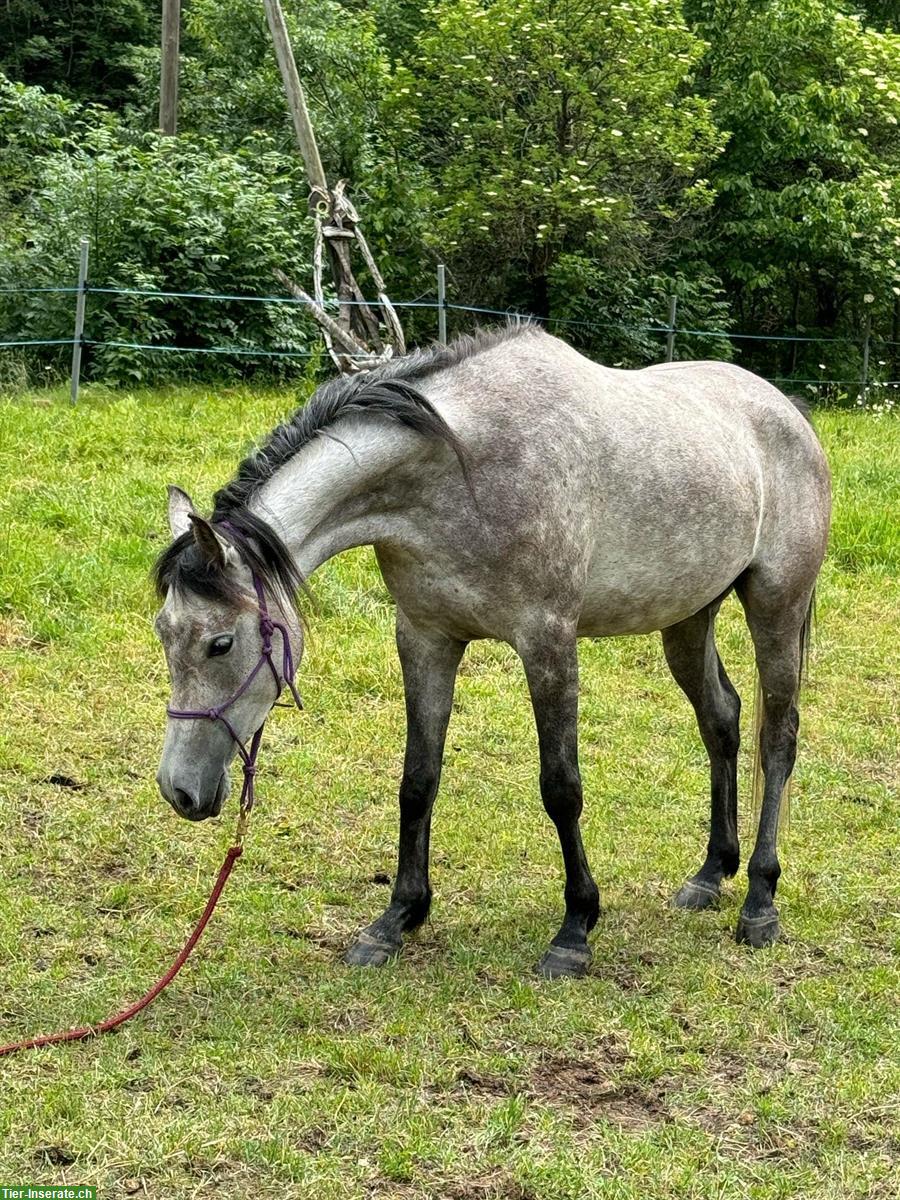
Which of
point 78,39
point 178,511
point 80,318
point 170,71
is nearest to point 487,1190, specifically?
point 178,511

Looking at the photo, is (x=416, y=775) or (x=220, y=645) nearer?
(x=220, y=645)

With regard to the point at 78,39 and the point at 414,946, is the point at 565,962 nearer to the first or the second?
the point at 414,946

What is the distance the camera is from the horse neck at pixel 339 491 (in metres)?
3.80

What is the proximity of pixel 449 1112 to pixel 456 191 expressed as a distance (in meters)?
13.2

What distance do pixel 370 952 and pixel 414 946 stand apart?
20 cm

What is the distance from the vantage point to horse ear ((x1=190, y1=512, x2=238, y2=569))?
11.1 ft

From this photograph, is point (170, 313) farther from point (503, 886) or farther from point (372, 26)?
point (503, 886)

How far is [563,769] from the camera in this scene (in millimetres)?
4219

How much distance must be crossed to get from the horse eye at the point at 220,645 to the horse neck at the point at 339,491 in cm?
35

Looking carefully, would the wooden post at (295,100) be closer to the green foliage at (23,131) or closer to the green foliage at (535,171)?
the green foliage at (535,171)

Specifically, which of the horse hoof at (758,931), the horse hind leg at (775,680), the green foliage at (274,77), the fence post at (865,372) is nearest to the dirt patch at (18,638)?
the horse hind leg at (775,680)

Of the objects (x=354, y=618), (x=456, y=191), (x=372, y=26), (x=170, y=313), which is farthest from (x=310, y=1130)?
(x=372, y=26)

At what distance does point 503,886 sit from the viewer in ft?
16.4

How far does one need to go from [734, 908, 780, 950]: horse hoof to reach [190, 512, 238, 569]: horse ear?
7.37 feet
